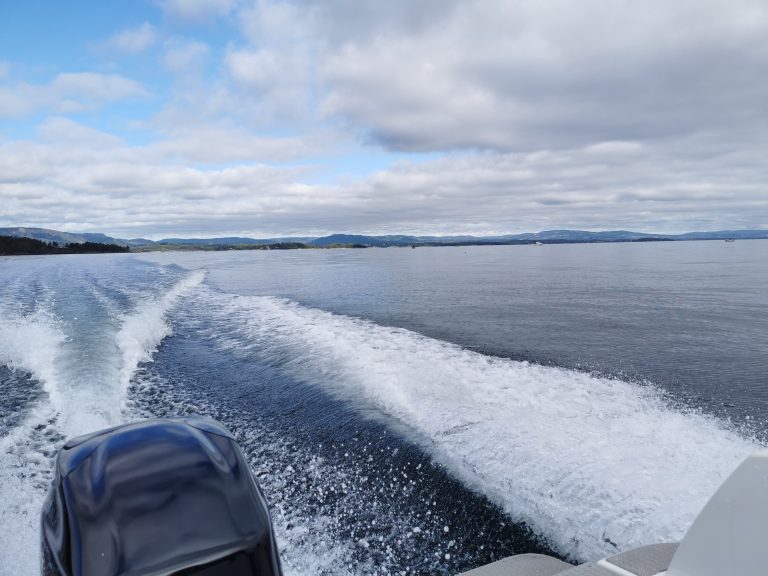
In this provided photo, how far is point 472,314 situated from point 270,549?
A: 1350cm

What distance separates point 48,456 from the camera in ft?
16.9

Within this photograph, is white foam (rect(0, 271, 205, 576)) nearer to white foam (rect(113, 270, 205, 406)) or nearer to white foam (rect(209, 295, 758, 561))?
white foam (rect(113, 270, 205, 406))

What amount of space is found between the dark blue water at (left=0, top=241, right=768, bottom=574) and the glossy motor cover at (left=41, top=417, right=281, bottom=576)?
177cm

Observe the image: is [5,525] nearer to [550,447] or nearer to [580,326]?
[550,447]

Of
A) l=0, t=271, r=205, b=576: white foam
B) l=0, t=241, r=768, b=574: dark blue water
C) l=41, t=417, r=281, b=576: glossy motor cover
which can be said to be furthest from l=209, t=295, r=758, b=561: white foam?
l=0, t=271, r=205, b=576: white foam

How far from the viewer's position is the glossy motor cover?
1.91 metres

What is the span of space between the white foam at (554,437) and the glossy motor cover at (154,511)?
2.93 meters

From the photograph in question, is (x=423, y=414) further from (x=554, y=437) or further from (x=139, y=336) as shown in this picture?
(x=139, y=336)

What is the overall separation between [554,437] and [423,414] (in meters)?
1.69

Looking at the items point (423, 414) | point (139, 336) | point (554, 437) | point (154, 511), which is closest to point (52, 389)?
A: point (139, 336)

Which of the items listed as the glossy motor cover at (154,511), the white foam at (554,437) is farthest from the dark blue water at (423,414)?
the glossy motor cover at (154,511)

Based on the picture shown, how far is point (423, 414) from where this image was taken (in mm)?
6309

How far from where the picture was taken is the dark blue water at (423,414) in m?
4.02

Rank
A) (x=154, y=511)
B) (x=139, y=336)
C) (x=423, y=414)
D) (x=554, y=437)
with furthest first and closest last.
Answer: (x=139, y=336) → (x=423, y=414) → (x=554, y=437) → (x=154, y=511)
